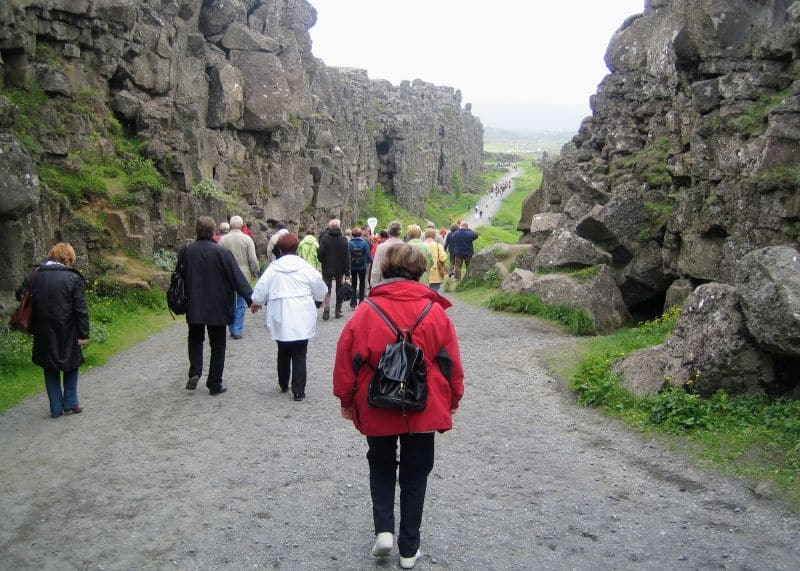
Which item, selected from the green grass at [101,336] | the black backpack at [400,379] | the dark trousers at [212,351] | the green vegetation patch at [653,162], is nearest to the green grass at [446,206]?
the green vegetation patch at [653,162]

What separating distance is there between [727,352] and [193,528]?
6.00 metres

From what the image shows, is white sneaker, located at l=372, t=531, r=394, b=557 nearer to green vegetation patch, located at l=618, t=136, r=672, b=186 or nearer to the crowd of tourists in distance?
the crowd of tourists in distance

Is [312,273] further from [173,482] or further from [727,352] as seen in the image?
[727,352]

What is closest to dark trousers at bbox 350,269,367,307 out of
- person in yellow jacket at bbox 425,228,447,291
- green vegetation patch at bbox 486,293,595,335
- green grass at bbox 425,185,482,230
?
person in yellow jacket at bbox 425,228,447,291

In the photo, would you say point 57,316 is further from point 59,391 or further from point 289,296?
point 289,296

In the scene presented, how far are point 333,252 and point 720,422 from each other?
31.7 feet

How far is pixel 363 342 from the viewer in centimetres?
512

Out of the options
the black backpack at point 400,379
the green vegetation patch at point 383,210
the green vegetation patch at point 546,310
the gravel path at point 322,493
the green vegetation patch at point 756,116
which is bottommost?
the green vegetation patch at point 383,210

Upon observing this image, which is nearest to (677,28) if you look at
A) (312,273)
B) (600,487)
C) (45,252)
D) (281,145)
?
(312,273)

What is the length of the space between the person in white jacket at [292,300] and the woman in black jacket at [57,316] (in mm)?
2081

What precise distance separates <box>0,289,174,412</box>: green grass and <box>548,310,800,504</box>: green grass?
24.6ft

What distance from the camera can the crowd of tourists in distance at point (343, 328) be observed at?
5152 mm

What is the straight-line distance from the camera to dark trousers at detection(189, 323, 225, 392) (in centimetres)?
990

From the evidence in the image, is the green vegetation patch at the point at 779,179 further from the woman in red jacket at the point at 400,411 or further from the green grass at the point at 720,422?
the woman in red jacket at the point at 400,411
